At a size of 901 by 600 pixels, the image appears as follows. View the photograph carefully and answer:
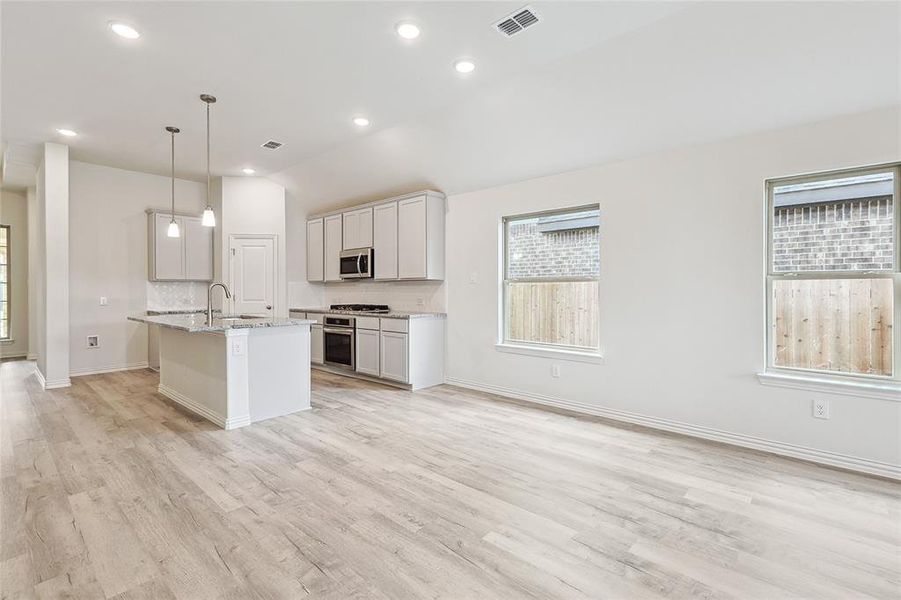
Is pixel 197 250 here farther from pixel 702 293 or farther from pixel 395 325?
pixel 702 293

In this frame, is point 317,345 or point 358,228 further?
point 317,345

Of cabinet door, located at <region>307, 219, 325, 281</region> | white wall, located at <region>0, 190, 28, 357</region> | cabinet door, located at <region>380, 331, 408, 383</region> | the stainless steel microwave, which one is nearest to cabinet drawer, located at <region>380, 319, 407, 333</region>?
cabinet door, located at <region>380, 331, 408, 383</region>

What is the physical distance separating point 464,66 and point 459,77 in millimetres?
183

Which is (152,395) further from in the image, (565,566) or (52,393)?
(565,566)

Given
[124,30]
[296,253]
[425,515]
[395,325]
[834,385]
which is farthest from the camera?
[296,253]

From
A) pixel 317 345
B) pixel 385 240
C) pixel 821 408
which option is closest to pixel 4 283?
pixel 317 345

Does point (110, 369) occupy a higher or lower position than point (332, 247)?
lower

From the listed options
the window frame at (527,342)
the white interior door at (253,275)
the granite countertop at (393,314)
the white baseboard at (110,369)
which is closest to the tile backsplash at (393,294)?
the granite countertop at (393,314)

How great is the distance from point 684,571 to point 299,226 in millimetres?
6772

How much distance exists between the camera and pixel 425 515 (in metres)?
2.34

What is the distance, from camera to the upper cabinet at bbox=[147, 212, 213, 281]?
629cm

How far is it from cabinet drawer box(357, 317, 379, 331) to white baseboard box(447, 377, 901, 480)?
5.60 ft

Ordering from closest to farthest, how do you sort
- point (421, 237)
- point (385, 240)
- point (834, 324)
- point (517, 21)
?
point (517, 21), point (834, 324), point (421, 237), point (385, 240)

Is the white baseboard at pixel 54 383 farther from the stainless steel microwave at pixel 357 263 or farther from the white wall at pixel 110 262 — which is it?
the stainless steel microwave at pixel 357 263
